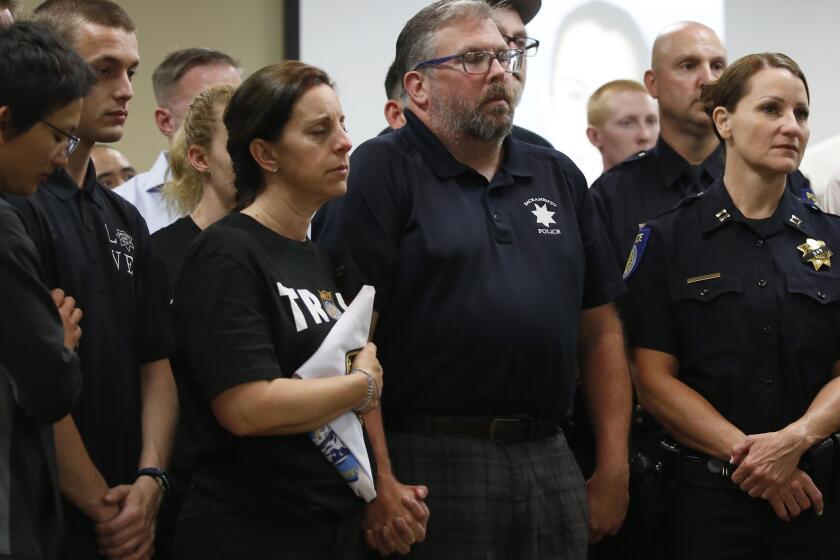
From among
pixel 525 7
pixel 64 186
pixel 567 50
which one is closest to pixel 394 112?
pixel 525 7

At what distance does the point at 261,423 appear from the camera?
1.77m

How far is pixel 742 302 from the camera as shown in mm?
2488

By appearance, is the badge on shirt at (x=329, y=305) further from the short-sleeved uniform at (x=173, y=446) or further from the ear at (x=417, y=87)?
the ear at (x=417, y=87)

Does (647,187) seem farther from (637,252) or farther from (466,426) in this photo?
(466,426)

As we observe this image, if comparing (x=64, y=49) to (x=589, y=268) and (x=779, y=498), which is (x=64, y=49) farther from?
(x=779, y=498)

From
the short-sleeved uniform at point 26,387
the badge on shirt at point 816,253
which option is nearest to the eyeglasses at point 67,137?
the short-sleeved uniform at point 26,387

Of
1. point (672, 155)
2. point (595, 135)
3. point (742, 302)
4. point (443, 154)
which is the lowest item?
point (742, 302)

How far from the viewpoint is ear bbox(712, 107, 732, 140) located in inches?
104

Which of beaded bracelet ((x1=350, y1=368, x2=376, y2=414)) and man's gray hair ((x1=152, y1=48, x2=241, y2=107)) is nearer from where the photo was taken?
beaded bracelet ((x1=350, y1=368, x2=376, y2=414))

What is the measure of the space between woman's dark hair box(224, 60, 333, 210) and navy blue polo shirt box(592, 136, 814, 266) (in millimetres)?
1149

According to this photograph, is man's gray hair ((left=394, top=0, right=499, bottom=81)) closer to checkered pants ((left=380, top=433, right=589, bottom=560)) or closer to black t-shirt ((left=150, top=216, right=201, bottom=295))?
black t-shirt ((left=150, top=216, right=201, bottom=295))

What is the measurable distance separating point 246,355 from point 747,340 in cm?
121

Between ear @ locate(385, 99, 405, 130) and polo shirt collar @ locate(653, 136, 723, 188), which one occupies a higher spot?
ear @ locate(385, 99, 405, 130)

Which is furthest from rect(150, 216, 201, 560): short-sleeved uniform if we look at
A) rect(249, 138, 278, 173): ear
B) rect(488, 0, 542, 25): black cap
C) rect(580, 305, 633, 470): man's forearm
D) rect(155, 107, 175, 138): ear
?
rect(488, 0, 542, 25): black cap
